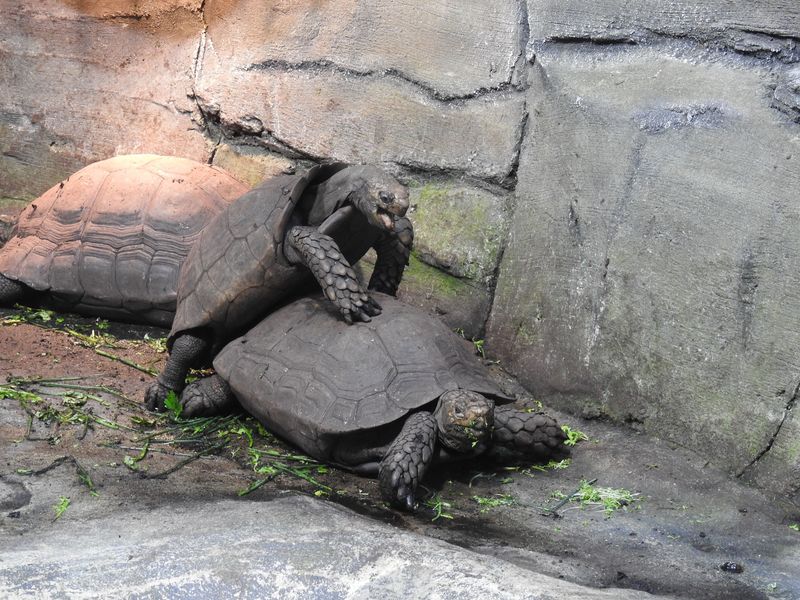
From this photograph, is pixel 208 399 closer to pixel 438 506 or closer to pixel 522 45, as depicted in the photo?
pixel 438 506

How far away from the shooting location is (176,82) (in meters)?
6.54

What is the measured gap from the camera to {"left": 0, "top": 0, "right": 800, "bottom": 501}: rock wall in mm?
4039

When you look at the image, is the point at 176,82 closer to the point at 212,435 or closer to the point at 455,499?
the point at 212,435

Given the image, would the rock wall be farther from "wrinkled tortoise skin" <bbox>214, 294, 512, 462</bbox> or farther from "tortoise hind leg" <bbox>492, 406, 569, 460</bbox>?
"wrinkled tortoise skin" <bbox>214, 294, 512, 462</bbox>

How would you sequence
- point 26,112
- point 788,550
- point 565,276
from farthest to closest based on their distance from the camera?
1. point 26,112
2. point 565,276
3. point 788,550

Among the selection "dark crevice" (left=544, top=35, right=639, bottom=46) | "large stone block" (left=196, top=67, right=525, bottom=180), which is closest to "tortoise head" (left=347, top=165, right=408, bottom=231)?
"large stone block" (left=196, top=67, right=525, bottom=180)

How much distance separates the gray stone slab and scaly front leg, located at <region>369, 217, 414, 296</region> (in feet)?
6.11

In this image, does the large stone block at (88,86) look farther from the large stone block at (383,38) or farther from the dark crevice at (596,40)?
the dark crevice at (596,40)

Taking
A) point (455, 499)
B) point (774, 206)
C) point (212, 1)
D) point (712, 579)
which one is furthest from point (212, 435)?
point (212, 1)

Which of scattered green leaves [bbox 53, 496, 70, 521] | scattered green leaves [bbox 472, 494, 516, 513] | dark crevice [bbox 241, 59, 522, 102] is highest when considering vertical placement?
dark crevice [bbox 241, 59, 522, 102]

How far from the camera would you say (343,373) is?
4.32 m

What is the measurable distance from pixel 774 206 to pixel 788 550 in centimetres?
134

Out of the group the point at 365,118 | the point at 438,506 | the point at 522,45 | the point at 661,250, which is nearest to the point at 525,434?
the point at 438,506

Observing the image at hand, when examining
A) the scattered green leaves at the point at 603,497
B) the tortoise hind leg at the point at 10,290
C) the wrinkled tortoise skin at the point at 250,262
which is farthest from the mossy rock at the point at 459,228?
the tortoise hind leg at the point at 10,290
